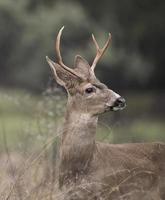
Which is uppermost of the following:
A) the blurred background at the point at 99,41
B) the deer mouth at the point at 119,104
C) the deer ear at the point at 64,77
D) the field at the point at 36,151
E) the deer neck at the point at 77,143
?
the deer ear at the point at 64,77

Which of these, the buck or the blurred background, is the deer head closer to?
the buck

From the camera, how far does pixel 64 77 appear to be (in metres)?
10.1

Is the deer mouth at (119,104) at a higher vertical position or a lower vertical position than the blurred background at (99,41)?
higher

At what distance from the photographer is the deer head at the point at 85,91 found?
32.3ft

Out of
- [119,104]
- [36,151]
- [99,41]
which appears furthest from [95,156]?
[99,41]

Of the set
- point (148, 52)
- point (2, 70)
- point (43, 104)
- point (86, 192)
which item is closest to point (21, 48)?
point (2, 70)

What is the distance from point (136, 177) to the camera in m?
9.88

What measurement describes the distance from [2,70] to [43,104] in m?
20.6

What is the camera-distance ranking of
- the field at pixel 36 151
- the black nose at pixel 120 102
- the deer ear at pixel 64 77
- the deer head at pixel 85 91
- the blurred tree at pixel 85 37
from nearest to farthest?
the field at pixel 36 151 → the black nose at pixel 120 102 → the deer head at pixel 85 91 → the deer ear at pixel 64 77 → the blurred tree at pixel 85 37

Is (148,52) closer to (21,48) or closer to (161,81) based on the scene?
(161,81)

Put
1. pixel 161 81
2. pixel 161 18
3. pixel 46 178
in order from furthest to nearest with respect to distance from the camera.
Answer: pixel 161 81, pixel 161 18, pixel 46 178

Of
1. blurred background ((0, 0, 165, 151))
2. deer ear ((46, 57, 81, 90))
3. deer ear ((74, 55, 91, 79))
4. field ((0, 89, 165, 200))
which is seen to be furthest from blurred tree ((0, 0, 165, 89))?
deer ear ((46, 57, 81, 90))

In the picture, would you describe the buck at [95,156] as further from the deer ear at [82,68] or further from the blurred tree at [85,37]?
the blurred tree at [85,37]

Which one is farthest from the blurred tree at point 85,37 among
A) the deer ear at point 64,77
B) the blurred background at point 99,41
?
the deer ear at point 64,77
